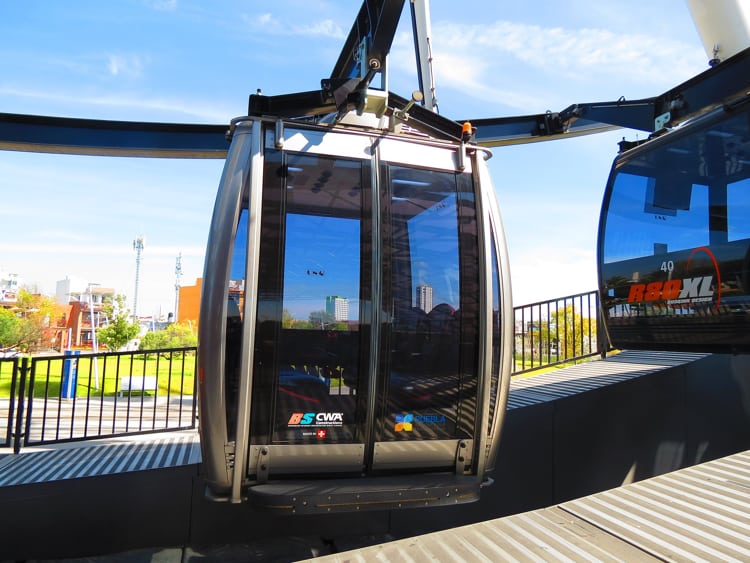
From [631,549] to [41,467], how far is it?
14.7 ft

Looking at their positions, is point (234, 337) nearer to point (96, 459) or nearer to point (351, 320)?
point (351, 320)

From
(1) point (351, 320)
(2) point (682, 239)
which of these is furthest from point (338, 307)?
(2) point (682, 239)

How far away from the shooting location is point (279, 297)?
3025mm

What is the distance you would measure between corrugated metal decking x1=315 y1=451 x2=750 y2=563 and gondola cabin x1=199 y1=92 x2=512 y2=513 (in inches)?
36.5

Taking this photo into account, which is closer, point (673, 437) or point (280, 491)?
point (280, 491)

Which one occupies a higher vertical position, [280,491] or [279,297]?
[279,297]

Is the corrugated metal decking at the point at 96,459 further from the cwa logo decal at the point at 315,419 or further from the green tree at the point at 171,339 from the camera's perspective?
the green tree at the point at 171,339

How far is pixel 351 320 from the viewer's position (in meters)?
3.17

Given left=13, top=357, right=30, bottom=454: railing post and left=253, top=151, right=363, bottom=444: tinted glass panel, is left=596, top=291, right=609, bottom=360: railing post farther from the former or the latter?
left=13, top=357, right=30, bottom=454: railing post

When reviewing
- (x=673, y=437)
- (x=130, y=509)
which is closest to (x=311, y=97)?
(x=130, y=509)

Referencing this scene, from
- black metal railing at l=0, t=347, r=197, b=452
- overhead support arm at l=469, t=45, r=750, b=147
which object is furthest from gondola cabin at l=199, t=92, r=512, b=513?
overhead support arm at l=469, t=45, r=750, b=147

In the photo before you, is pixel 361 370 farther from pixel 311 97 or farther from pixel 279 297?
pixel 311 97


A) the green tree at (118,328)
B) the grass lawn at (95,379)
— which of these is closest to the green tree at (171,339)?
the grass lawn at (95,379)

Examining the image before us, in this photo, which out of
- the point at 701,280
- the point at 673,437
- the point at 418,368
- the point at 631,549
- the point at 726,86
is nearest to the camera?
the point at 631,549
